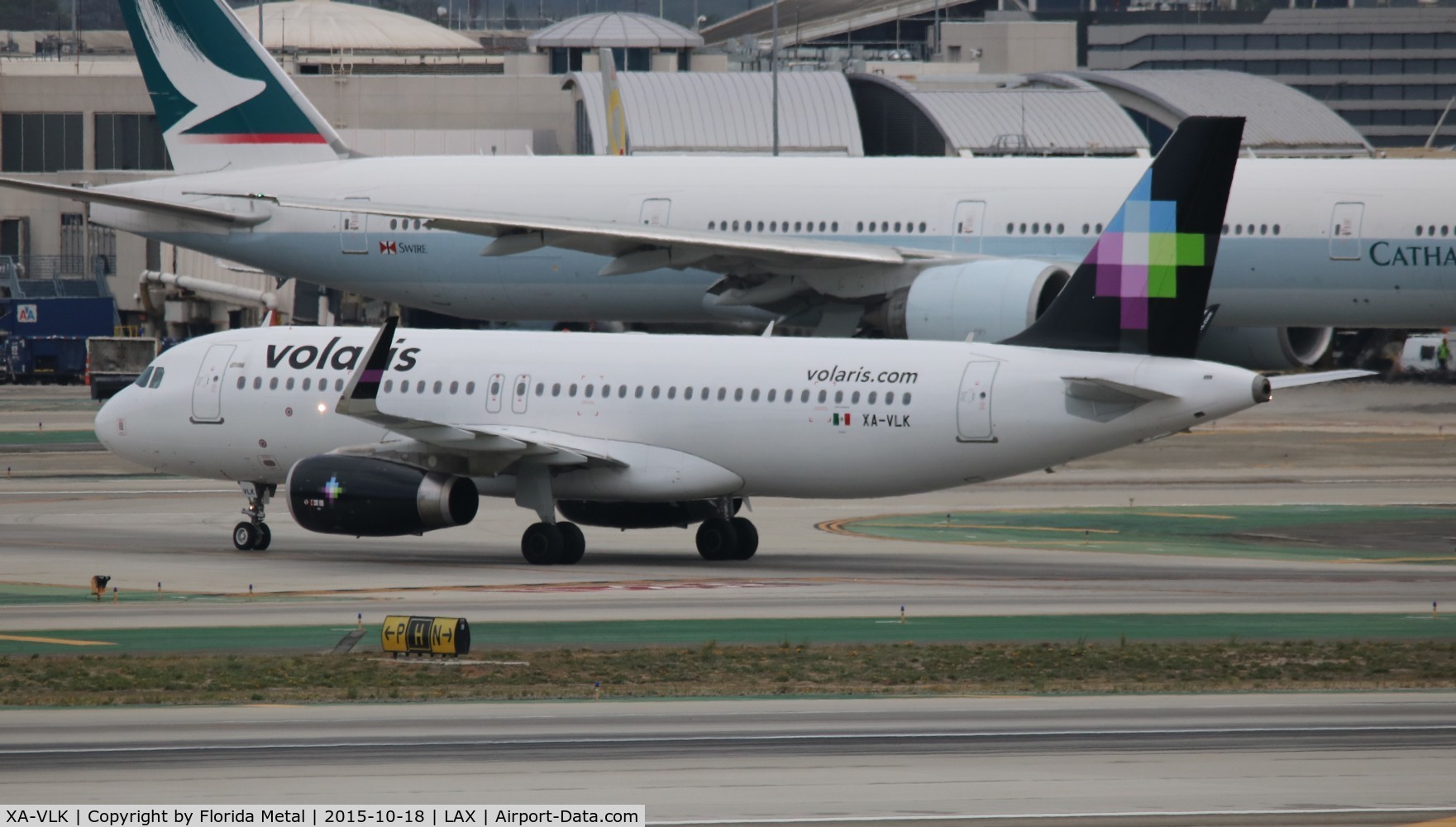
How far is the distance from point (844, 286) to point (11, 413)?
3030cm

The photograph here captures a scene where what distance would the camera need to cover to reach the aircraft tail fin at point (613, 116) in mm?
85062

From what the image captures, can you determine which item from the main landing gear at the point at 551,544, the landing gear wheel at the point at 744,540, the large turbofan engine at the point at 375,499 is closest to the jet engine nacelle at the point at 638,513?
the landing gear wheel at the point at 744,540

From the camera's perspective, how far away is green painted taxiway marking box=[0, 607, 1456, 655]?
78.9 ft

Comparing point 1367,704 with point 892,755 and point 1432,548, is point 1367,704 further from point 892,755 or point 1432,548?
point 1432,548

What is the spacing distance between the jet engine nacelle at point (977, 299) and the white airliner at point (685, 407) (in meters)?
11.1

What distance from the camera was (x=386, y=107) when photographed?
10288cm

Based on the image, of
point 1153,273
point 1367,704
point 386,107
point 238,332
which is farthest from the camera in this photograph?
point 386,107

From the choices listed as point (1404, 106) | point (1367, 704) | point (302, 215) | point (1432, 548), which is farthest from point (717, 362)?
point (1404, 106)

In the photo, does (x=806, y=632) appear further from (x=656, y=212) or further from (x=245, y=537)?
(x=656, y=212)

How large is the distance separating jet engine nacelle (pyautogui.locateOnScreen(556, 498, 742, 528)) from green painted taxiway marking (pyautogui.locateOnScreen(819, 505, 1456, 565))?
471 cm

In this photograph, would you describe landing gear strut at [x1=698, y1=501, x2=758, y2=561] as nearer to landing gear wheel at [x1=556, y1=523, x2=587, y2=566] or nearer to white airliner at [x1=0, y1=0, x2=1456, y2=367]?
landing gear wheel at [x1=556, y1=523, x2=587, y2=566]

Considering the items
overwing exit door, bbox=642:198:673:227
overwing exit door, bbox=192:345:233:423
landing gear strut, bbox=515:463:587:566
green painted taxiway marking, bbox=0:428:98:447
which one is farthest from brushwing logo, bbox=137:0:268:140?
landing gear strut, bbox=515:463:587:566

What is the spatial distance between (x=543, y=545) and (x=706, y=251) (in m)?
15.2

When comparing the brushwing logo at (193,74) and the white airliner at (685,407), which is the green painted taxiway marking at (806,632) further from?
the brushwing logo at (193,74)
